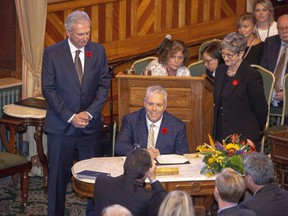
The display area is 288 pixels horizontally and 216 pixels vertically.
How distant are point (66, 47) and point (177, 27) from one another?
147 inches

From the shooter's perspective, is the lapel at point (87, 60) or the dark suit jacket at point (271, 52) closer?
the lapel at point (87, 60)

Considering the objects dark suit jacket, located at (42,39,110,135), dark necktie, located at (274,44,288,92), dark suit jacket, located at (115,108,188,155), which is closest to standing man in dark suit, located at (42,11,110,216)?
dark suit jacket, located at (42,39,110,135)

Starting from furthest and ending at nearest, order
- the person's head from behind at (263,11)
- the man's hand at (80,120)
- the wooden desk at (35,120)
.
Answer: the person's head from behind at (263,11) → the wooden desk at (35,120) → the man's hand at (80,120)

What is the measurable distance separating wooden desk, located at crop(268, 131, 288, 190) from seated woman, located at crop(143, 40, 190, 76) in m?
1.18

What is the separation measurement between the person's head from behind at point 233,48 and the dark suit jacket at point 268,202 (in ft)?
6.42

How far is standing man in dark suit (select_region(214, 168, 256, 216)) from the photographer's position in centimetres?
502

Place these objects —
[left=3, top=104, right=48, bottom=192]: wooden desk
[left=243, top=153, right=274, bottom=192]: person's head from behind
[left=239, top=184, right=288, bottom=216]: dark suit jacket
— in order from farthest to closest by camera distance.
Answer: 1. [left=3, top=104, right=48, bottom=192]: wooden desk
2. [left=243, top=153, right=274, bottom=192]: person's head from behind
3. [left=239, top=184, right=288, bottom=216]: dark suit jacket

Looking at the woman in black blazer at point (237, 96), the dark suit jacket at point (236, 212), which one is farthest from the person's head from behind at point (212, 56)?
the dark suit jacket at point (236, 212)

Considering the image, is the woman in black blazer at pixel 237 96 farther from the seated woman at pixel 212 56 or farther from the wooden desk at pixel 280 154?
the seated woman at pixel 212 56

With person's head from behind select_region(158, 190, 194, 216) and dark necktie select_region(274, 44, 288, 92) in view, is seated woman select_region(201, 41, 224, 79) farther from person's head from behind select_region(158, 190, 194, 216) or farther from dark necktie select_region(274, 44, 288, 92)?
person's head from behind select_region(158, 190, 194, 216)

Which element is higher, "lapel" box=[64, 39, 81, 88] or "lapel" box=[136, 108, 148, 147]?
"lapel" box=[64, 39, 81, 88]

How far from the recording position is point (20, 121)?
26.6 feet

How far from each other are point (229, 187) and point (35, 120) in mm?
3406

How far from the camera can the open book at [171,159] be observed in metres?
6.41
